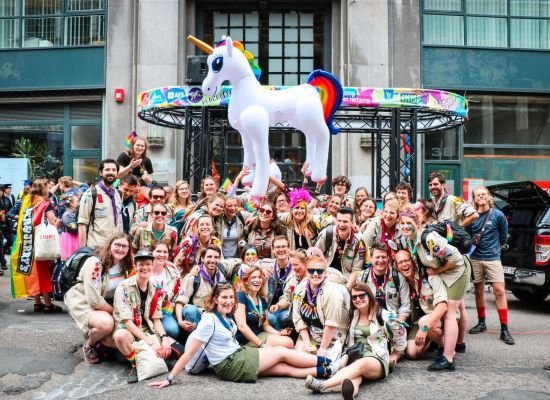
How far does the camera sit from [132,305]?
5523mm

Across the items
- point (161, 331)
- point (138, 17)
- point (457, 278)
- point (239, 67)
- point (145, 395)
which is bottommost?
point (145, 395)

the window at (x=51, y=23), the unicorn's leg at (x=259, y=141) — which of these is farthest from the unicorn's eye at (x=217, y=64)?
the window at (x=51, y=23)

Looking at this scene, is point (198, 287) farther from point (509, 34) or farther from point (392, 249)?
point (509, 34)

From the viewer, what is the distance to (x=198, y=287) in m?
6.08

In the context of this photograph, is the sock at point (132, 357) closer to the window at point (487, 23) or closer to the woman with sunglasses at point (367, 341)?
the woman with sunglasses at point (367, 341)

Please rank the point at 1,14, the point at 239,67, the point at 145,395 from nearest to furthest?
the point at 145,395
the point at 239,67
the point at 1,14

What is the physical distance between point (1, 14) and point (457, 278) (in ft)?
51.3

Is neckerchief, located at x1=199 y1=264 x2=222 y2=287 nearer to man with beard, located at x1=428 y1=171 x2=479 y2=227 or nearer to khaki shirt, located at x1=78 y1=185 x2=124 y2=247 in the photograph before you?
khaki shirt, located at x1=78 y1=185 x2=124 y2=247

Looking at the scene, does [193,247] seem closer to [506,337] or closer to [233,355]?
[233,355]

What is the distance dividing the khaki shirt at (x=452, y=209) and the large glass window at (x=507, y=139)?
883 cm

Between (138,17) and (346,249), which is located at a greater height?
(138,17)

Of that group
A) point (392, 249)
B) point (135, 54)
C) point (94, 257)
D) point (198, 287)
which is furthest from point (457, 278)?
point (135, 54)

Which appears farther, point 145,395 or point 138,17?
point 138,17

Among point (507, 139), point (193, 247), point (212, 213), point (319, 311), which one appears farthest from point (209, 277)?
point (507, 139)
